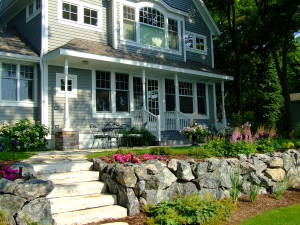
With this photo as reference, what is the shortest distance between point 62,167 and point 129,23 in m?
9.04

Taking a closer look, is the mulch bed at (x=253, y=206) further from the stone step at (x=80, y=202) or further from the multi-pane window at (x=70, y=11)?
the multi-pane window at (x=70, y=11)

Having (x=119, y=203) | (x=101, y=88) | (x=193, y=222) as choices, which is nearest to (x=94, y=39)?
(x=101, y=88)

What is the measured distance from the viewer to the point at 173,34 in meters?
15.6

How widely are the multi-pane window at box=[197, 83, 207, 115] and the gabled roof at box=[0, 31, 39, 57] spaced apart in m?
8.40

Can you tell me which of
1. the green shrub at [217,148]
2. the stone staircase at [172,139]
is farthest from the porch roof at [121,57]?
the green shrub at [217,148]

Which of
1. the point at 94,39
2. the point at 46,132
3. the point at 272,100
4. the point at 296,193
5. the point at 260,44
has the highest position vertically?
the point at 260,44

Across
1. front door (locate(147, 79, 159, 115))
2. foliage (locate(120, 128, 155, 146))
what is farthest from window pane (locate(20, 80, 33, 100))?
front door (locate(147, 79, 159, 115))

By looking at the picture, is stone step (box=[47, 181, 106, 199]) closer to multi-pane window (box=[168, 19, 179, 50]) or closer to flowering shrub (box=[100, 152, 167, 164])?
flowering shrub (box=[100, 152, 167, 164])

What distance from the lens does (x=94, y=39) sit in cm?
1298

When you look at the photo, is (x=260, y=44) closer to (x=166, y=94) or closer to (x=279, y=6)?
(x=279, y=6)

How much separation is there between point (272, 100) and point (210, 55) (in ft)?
14.4

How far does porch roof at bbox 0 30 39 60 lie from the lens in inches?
425

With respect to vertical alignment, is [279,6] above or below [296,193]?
above

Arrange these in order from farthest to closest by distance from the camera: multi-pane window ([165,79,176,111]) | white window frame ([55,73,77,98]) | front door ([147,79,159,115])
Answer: multi-pane window ([165,79,176,111]) < front door ([147,79,159,115]) < white window frame ([55,73,77,98])
